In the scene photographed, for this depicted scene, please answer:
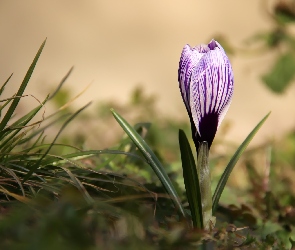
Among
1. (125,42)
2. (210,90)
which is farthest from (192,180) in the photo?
(125,42)

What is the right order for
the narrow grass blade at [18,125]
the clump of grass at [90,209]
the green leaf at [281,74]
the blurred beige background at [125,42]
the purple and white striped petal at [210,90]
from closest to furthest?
the clump of grass at [90,209]
the purple and white striped petal at [210,90]
the narrow grass blade at [18,125]
the green leaf at [281,74]
the blurred beige background at [125,42]

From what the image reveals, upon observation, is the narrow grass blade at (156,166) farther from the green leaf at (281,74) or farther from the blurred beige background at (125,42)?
the blurred beige background at (125,42)

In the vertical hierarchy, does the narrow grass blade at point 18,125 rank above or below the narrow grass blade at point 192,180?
above

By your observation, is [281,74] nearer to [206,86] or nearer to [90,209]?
[206,86]

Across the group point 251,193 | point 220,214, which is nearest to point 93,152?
point 220,214

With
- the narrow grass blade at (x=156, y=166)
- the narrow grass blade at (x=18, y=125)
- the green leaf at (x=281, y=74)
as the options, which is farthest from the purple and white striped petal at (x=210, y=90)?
the green leaf at (x=281, y=74)

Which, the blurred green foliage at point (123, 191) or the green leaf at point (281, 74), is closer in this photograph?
the blurred green foliage at point (123, 191)

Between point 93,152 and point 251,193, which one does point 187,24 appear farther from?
point 93,152
